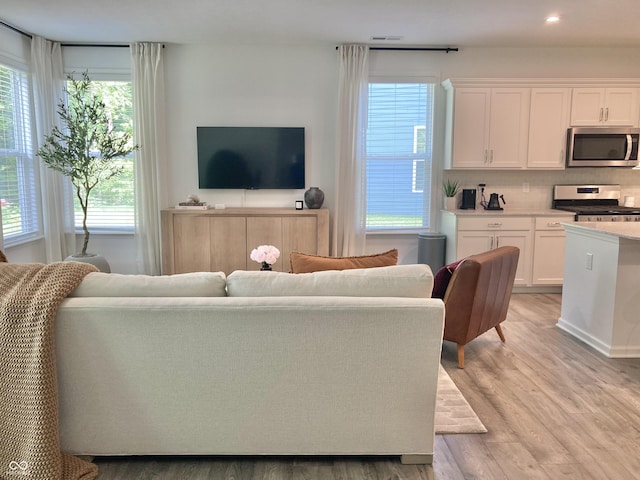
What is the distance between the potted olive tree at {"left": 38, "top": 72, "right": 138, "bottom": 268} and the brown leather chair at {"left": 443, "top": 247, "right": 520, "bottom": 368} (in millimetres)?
3555

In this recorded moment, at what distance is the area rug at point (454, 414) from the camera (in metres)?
2.56

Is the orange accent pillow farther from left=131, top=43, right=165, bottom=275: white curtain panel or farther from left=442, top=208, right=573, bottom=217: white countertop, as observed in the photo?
left=131, top=43, right=165, bottom=275: white curtain panel

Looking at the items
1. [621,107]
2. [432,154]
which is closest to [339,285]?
[432,154]

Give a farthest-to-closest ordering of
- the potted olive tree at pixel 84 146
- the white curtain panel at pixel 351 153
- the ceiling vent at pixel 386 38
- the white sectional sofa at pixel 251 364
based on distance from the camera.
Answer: the white curtain panel at pixel 351 153 → the ceiling vent at pixel 386 38 → the potted olive tree at pixel 84 146 → the white sectional sofa at pixel 251 364

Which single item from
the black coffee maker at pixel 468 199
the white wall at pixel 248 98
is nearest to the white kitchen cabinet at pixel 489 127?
the black coffee maker at pixel 468 199

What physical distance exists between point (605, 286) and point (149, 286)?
126 inches

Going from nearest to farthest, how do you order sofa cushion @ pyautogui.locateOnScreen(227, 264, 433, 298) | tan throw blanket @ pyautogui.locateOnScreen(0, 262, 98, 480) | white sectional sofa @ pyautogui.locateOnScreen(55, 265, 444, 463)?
tan throw blanket @ pyautogui.locateOnScreen(0, 262, 98, 480) → white sectional sofa @ pyautogui.locateOnScreen(55, 265, 444, 463) → sofa cushion @ pyautogui.locateOnScreen(227, 264, 433, 298)

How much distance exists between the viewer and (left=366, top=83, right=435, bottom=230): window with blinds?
571 cm

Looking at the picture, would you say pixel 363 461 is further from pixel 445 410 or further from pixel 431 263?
pixel 431 263

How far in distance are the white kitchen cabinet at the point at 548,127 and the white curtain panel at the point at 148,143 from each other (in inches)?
163

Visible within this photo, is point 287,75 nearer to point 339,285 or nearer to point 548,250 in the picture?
point 548,250

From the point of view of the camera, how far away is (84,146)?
487 cm

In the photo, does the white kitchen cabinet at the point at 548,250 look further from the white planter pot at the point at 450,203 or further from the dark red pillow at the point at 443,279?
the dark red pillow at the point at 443,279

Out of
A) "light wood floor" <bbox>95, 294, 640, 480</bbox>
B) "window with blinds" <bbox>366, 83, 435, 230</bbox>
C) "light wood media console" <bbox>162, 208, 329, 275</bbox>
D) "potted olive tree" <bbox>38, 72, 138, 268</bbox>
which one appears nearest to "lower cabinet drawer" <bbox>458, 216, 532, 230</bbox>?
"window with blinds" <bbox>366, 83, 435, 230</bbox>
